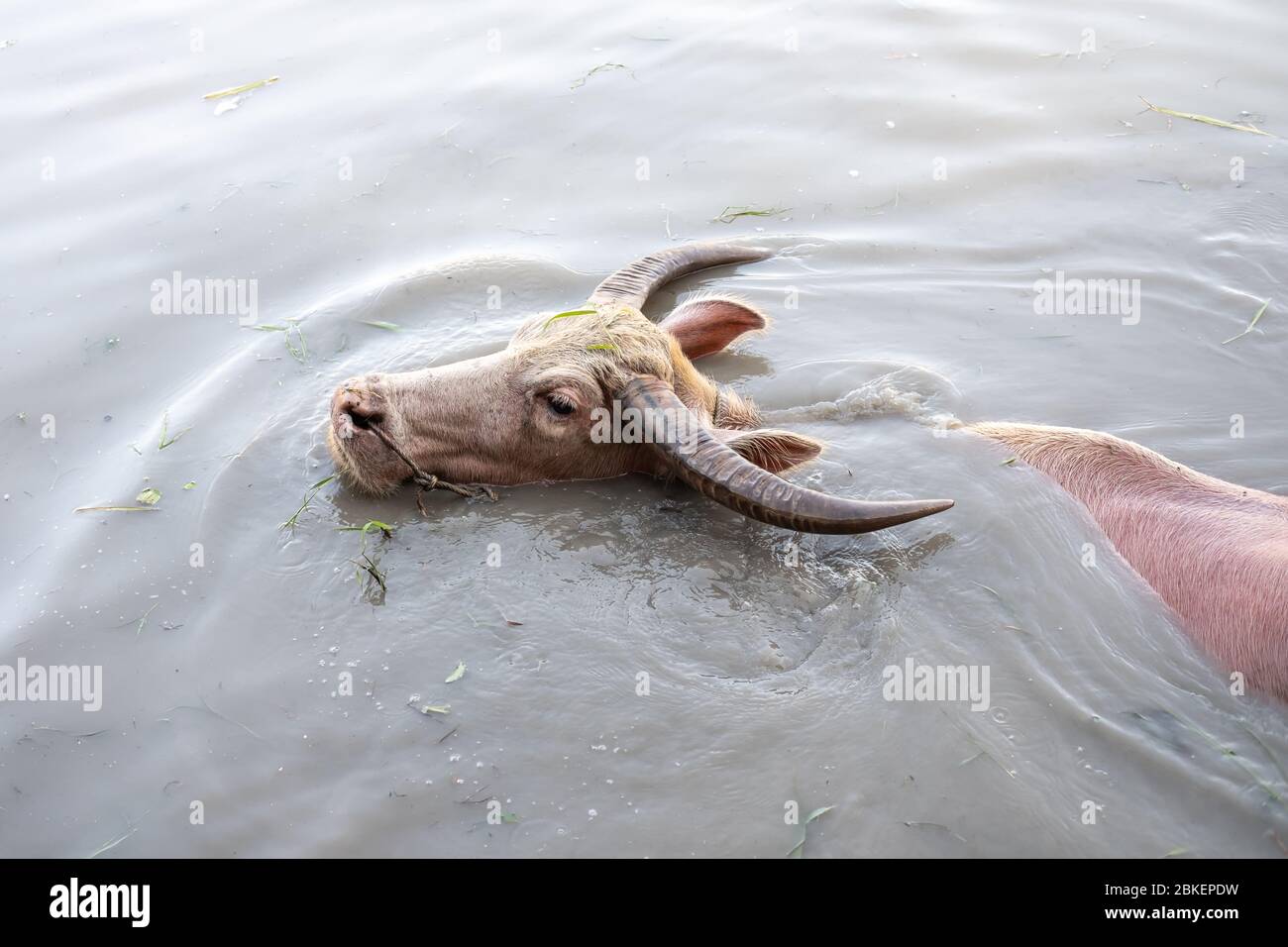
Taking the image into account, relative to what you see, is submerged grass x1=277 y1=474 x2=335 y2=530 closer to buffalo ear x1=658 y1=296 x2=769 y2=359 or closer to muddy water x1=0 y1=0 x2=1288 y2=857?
muddy water x1=0 y1=0 x2=1288 y2=857

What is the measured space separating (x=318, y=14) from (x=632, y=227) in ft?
16.4

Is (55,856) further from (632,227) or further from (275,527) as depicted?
(632,227)

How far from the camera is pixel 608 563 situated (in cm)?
488

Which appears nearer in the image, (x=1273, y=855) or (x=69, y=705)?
(x=1273, y=855)

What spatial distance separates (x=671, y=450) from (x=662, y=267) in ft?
5.99

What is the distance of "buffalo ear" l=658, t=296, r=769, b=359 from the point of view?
6.01m

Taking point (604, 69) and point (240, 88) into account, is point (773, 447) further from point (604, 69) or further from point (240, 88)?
point (240, 88)

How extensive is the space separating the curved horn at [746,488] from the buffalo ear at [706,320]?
88 cm

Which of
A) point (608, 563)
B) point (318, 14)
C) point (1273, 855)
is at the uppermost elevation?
point (318, 14)

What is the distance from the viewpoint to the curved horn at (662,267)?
6.02 metres

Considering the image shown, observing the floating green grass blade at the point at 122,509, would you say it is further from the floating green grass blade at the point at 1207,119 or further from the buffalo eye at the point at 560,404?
the floating green grass blade at the point at 1207,119

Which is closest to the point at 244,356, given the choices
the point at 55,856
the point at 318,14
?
the point at 55,856

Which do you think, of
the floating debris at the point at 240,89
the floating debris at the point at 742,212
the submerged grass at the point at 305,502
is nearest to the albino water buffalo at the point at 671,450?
the submerged grass at the point at 305,502

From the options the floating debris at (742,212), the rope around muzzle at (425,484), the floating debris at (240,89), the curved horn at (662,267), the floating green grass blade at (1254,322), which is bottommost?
the rope around muzzle at (425,484)
